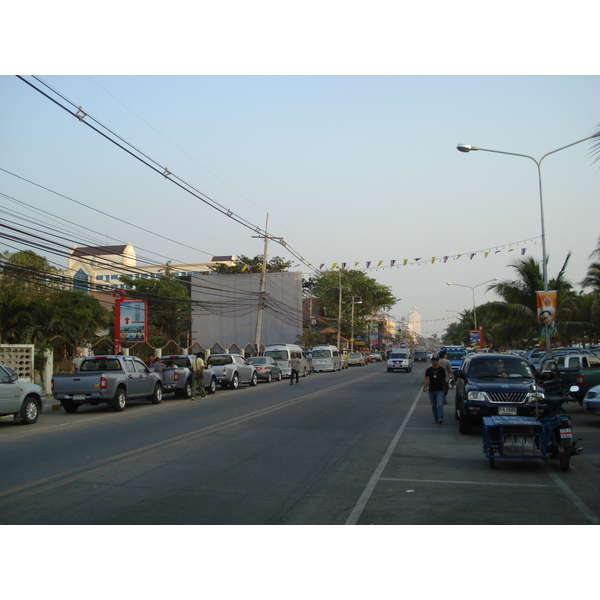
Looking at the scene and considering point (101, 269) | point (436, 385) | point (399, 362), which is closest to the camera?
point (436, 385)

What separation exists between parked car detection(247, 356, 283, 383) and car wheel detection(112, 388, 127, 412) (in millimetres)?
15175

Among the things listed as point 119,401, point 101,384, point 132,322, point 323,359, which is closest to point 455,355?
point 323,359

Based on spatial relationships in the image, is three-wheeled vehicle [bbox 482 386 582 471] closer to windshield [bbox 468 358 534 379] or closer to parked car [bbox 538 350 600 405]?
windshield [bbox 468 358 534 379]

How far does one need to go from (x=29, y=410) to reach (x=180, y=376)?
8600mm

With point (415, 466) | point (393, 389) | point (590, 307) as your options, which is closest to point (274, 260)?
point (590, 307)

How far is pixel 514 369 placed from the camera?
14.5m

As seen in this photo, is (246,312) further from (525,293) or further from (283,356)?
(525,293)

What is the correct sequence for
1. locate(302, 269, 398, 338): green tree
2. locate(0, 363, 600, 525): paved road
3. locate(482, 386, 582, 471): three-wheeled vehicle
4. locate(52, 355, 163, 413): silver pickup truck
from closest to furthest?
1. locate(0, 363, 600, 525): paved road
2. locate(482, 386, 582, 471): three-wheeled vehicle
3. locate(52, 355, 163, 413): silver pickup truck
4. locate(302, 269, 398, 338): green tree

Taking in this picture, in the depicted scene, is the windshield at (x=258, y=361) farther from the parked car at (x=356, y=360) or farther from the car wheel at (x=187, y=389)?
the parked car at (x=356, y=360)

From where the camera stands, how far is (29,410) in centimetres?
1677

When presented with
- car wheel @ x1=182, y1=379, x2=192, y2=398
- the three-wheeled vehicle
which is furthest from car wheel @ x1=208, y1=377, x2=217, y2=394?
the three-wheeled vehicle

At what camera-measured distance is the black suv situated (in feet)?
42.8
